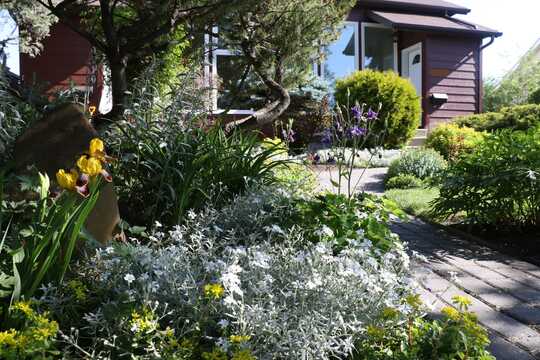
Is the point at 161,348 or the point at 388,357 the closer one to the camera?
the point at 161,348

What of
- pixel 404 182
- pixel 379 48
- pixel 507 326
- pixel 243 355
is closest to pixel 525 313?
pixel 507 326

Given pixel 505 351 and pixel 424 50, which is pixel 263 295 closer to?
pixel 505 351

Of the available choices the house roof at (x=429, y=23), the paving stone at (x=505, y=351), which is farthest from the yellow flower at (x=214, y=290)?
the house roof at (x=429, y=23)

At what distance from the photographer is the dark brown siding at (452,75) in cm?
1445

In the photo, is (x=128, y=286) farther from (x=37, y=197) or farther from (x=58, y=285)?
(x=37, y=197)

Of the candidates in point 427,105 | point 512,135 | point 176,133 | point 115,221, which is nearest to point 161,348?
point 115,221

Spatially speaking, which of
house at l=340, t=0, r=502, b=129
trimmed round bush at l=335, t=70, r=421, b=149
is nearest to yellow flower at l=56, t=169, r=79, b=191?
trimmed round bush at l=335, t=70, r=421, b=149

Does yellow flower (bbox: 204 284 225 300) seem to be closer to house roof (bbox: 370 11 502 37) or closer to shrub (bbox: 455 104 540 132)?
shrub (bbox: 455 104 540 132)

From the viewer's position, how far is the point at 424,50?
14375 millimetres

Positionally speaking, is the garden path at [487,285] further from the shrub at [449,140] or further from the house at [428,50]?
the house at [428,50]

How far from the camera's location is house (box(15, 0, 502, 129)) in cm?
1437

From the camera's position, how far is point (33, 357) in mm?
1566

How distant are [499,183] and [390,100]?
6951 millimetres

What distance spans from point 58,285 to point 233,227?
1.13 meters
